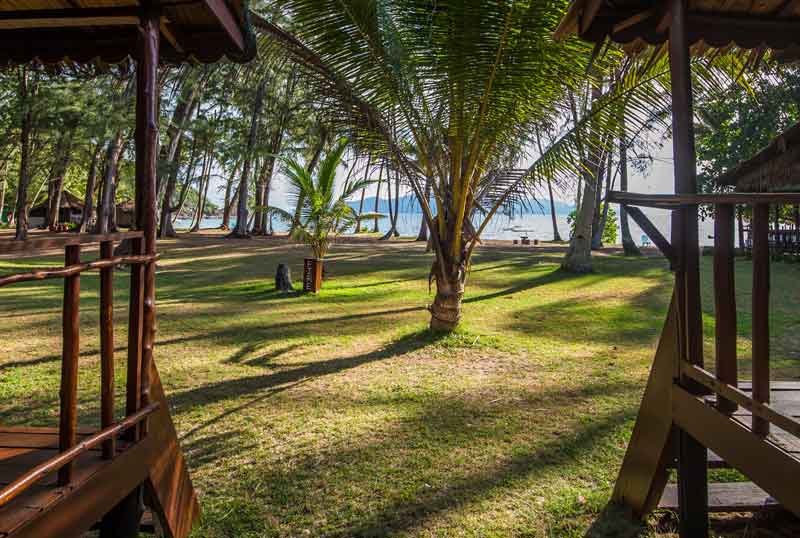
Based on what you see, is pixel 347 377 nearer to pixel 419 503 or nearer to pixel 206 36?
pixel 419 503

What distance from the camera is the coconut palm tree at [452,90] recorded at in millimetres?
5402

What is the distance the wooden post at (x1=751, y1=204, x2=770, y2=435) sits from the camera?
2092 millimetres

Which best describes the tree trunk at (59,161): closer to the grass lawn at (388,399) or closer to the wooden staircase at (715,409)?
the grass lawn at (388,399)

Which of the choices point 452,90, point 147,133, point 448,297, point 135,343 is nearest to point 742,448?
point 135,343

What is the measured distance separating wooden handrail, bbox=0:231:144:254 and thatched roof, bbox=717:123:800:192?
11.2 meters

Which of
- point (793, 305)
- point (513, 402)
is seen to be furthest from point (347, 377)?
point (793, 305)

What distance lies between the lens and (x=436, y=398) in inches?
203

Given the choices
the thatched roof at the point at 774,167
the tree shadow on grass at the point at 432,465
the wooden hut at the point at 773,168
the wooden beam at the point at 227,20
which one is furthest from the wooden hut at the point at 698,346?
the thatched roof at the point at 774,167

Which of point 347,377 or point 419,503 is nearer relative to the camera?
point 419,503

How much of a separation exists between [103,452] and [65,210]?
2272 inches

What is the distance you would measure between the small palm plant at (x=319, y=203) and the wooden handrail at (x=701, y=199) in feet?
32.9

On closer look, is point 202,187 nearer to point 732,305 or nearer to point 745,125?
point 745,125

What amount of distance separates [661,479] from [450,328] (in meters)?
4.89

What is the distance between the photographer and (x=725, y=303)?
2.45 meters
